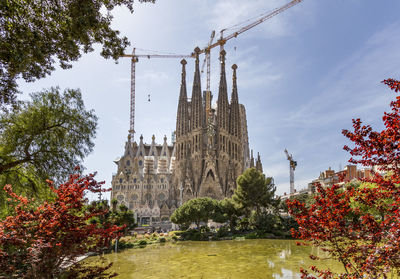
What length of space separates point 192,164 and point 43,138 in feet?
176

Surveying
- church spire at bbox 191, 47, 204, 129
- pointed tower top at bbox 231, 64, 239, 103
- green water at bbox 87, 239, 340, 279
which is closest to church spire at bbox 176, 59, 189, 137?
church spire at bbox 191, 47, 204, 129

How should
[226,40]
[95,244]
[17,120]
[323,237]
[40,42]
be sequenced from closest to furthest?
[323,237]
[40,42]
[95,244]
[17,120]
[226,40]

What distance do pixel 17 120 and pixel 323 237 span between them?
11867 millimetres

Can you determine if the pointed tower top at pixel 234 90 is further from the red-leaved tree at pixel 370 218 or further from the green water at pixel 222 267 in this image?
the red-leaved tree at pixel 370 218

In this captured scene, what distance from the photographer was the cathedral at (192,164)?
201 feet

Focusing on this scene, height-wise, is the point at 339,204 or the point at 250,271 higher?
the point at 339,204

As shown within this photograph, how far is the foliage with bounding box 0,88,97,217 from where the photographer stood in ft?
35.7

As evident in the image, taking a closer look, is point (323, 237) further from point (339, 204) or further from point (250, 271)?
point (250, 271)

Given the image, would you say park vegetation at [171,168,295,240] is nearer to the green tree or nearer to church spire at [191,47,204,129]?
the green tree

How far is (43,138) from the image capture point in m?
11.3

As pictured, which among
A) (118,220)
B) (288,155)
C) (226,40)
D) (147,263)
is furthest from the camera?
(288,155)

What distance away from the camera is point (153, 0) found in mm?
7340

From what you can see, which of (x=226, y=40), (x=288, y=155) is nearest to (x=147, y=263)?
(x=226, y=40)

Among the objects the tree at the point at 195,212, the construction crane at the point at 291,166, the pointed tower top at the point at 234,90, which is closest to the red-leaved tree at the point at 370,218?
the tree at the point at 195,212
